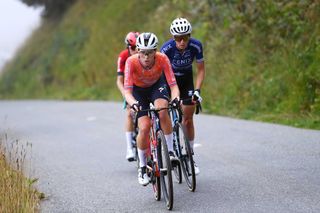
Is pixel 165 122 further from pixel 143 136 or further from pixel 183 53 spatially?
pixel 183 53

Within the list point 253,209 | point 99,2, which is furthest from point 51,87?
point 253,209

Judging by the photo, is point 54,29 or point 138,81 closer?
point 138,81

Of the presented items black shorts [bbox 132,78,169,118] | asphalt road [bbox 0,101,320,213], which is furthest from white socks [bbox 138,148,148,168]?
black shorts [bbox 132,78,169,118]

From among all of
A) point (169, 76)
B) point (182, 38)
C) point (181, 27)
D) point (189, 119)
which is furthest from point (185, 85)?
point (169, 76)

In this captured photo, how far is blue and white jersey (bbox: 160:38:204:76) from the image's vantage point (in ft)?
29.5

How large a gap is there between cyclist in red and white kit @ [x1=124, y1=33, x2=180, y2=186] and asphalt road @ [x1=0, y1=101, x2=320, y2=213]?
2.14 ft

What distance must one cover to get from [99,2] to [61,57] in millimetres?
4007

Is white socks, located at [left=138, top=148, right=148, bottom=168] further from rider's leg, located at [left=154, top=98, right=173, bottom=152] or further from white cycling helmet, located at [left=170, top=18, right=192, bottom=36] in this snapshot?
white cycling helmet, located at [left=170, top=18, right=192, bottom=36]

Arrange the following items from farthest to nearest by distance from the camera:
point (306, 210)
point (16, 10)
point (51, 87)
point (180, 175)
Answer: point (16, 10)
point (51, 87)
point (180, 175)
point (306, 210)

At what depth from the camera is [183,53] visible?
356 inches

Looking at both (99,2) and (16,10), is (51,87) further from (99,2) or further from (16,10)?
(16,10)

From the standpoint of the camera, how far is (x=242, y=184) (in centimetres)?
842

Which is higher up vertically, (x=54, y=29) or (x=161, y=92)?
(x=54, y=29)

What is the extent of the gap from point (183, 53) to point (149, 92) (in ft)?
3.18
